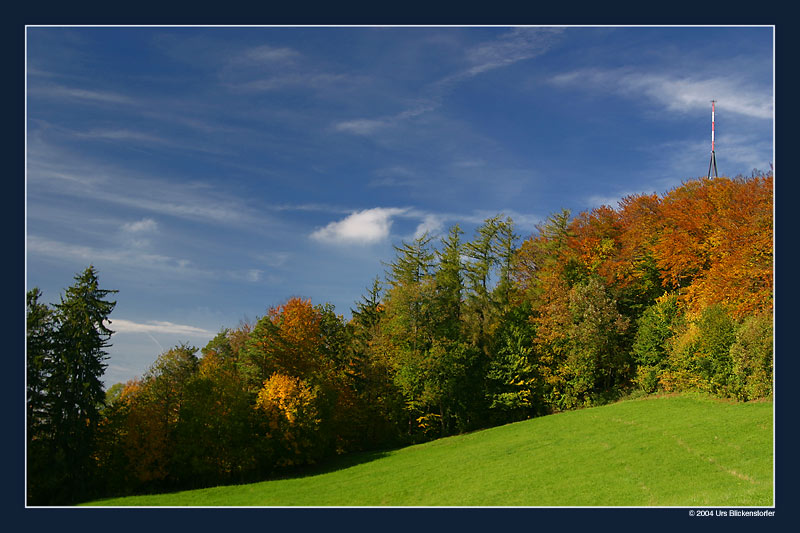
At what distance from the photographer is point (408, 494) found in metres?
20.5

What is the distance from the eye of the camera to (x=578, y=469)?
19.9m

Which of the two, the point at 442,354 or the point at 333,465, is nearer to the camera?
the point at 333,465

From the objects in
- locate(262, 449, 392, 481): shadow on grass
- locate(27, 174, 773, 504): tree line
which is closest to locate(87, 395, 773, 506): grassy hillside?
locate(262, 449, 392, 481): shadow on grass

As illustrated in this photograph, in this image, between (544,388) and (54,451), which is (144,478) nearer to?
(54,451)

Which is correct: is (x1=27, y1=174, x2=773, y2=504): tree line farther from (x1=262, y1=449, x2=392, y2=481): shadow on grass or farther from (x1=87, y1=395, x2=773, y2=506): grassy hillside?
(x1=87, y1=395, x2=773, y2=506): grassy hillside

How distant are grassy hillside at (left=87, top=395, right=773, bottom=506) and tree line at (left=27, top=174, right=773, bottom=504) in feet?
10.0

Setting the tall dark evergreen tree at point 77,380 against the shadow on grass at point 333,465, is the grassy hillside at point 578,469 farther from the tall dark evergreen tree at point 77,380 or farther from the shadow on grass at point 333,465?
the tall dark evergreen tree at point 77,380

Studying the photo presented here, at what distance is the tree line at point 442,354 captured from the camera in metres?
24.4

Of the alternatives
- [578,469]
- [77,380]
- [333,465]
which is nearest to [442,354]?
[333,465]

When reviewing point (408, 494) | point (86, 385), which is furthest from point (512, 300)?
point (86, 385)

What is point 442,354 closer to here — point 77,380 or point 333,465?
point 333,465

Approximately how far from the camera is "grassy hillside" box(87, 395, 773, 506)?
16531mm

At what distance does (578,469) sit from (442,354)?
49.5ft

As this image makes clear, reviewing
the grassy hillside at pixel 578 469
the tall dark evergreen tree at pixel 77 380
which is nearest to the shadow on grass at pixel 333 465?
the grassy hillside at pixel 578 469
